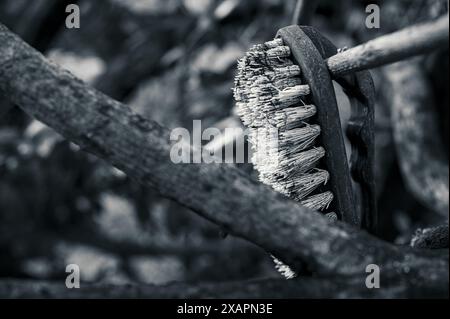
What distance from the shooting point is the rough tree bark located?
484 mm

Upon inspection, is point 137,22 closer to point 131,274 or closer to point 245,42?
point 245,42

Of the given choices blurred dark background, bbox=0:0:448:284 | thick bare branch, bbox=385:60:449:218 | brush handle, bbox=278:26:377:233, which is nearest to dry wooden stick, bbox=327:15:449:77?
brush handle, bbox=278:26:377:233

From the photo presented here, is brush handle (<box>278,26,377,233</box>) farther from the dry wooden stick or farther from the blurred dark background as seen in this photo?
the blurred dark background

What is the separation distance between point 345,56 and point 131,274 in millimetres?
2123

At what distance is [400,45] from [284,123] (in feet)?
0.63

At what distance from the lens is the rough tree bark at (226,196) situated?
484 millimetres

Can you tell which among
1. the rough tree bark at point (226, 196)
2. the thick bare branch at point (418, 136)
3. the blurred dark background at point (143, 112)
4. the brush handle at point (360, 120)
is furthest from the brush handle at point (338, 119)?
the blurred dark background at point (143, 112)

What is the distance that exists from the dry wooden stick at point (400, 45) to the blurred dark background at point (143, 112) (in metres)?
1.31

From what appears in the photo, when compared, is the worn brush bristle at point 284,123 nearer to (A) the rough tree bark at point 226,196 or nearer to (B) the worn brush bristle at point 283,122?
(B) the worn brush bristle at point 283,122

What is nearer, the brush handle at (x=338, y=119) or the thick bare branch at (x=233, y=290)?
the thick bare branch at (x=233, y=290)

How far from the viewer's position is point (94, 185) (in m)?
2.21

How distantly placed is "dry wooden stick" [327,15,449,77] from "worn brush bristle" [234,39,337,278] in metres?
0.09
